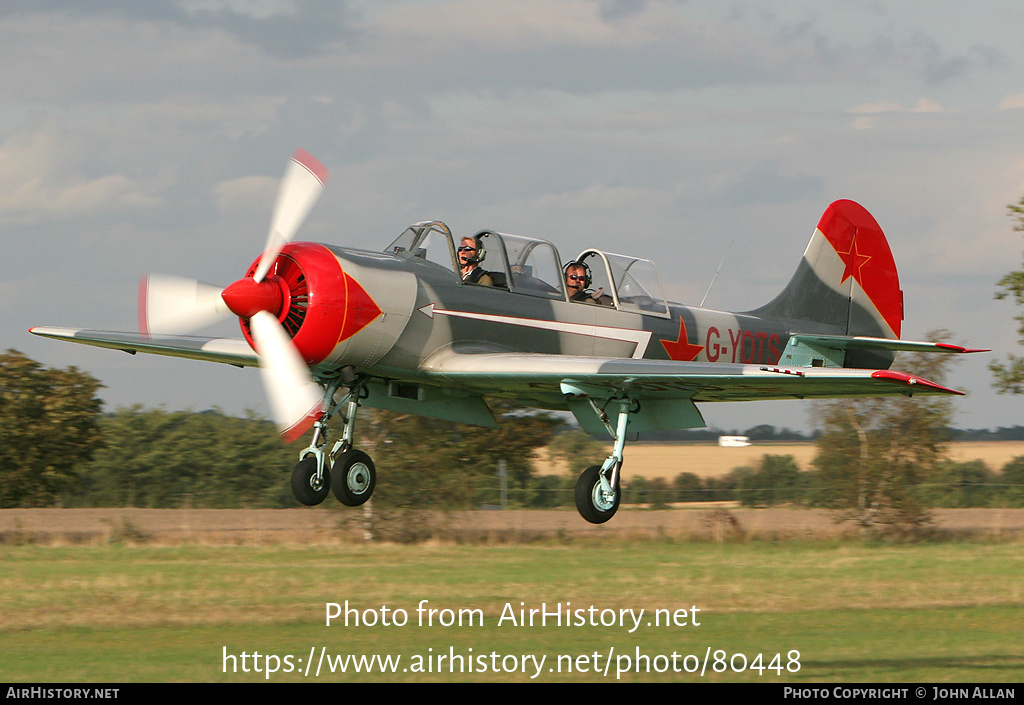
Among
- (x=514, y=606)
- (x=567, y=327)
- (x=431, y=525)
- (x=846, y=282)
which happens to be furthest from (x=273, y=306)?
(x=431, y=525)

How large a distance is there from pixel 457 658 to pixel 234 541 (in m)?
22.1

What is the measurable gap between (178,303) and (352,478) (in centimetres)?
252

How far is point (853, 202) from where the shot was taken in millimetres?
17562

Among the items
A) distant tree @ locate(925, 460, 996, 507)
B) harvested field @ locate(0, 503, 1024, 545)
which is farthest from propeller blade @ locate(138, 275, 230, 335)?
distant tree @ locate(925, 460, 996, 507)

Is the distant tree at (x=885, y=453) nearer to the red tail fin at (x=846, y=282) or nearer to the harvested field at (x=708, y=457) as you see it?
the harvested field at (x=708, y=457)

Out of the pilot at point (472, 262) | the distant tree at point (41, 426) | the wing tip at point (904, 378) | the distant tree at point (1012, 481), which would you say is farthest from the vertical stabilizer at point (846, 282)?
the distant tree at point (1012, 481)

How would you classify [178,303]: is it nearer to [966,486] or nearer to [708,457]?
[708,457]

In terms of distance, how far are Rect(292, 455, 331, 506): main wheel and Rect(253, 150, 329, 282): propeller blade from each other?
2146 mm

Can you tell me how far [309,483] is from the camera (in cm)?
1172

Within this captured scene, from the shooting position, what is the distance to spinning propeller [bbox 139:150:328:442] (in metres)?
10.9

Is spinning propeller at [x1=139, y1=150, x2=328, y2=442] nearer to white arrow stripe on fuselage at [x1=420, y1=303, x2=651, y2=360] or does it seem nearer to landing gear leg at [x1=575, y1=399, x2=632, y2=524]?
white arrow stripe on fuselage at [x1=420, y1=303, x2=651, y2=360]
